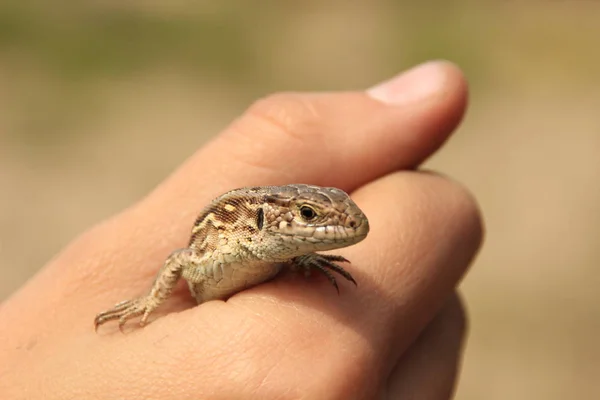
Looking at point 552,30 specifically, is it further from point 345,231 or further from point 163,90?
point 345,231

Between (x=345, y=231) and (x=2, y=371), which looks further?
(x=2, y=371)

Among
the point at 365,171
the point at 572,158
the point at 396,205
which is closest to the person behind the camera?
the point at 396,205

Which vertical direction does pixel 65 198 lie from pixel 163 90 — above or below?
below

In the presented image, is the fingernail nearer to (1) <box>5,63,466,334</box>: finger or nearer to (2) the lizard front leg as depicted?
(1) <box>5,63,466,334</box>: finger

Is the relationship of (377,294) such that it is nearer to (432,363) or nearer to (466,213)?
(432,363)

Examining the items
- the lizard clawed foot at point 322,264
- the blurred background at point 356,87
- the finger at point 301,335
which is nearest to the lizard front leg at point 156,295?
the finger at point 301,335

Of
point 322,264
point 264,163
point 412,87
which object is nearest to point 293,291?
point 322,264

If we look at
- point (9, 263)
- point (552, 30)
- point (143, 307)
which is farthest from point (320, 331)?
point (552, 30)
